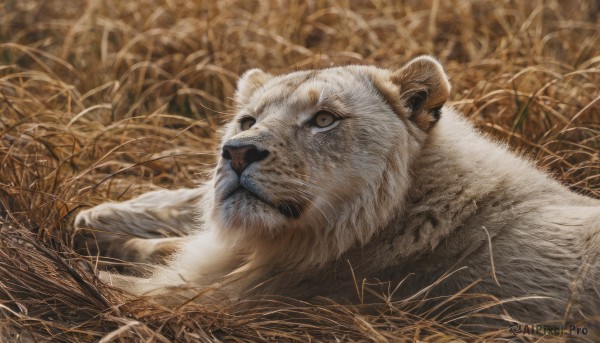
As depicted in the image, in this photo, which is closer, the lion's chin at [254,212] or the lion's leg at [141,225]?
the lion's chin at [254,212]

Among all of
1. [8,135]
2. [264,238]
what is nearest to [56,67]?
[8,135]

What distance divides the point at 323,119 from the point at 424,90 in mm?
517

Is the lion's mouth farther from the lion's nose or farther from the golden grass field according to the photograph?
the golden grass field

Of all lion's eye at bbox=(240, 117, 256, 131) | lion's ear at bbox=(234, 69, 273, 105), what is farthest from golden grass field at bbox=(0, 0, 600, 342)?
lion's eye at bbox=(240, 117, 256, 131)

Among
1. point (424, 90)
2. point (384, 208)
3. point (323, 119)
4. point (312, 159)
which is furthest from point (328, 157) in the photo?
point (424, 90)

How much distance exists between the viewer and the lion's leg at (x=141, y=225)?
492 centimetres

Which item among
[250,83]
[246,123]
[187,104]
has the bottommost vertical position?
[187,104]

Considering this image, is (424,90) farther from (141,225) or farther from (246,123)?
(141,225)

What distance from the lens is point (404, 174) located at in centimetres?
402

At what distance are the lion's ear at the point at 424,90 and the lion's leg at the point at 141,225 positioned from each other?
148cm

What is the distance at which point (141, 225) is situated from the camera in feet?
16.9

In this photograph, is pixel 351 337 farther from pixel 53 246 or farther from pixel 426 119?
pixel 53 246

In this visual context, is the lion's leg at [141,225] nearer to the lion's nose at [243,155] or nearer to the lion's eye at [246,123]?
the lion's eye at [246,123]

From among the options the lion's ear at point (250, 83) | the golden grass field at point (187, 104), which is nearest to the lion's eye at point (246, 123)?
the lion's ear at point (250, 83)
